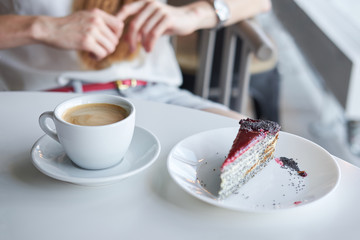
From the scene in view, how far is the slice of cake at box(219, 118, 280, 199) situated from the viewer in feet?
1.52

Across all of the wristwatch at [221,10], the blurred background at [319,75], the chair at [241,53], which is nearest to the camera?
the chair at [241,53]

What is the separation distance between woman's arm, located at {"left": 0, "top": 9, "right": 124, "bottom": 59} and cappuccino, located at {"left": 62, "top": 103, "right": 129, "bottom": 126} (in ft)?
1.08

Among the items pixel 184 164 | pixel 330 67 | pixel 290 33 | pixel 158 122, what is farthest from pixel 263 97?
pixel 184 164

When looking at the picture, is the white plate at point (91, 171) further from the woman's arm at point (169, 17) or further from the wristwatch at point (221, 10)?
the wristwatch at point (221, 10)

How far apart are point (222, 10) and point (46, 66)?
45cm

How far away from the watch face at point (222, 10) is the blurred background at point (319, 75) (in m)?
0.49

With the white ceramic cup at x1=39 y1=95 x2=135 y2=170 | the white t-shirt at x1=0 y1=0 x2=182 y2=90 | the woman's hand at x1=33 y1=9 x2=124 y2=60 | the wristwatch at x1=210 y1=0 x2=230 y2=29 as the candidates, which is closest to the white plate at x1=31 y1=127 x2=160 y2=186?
the white ceramic cup at x1=39 y1=95 x2=135 y2=170

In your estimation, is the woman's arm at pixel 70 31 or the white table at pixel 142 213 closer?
the white table at pixel 142 213

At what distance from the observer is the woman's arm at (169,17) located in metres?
0.90

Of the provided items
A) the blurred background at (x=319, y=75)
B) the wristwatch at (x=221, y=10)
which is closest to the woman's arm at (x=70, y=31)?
the wristwatch at (x=221, y=10)

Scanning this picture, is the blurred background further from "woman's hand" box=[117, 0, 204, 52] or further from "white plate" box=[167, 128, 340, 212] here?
"white plate" box=[167, 128, 340, 212]

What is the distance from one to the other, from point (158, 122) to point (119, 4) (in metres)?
0.46

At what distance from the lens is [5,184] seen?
49 centimetres

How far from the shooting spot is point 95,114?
52cm
